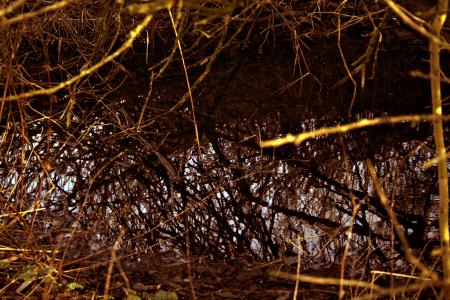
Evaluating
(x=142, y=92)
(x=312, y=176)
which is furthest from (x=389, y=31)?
(x=312, y=176)

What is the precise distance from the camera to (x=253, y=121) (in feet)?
18.9

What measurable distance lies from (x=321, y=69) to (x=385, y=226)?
418 centimetres

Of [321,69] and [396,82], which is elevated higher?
[321,69]

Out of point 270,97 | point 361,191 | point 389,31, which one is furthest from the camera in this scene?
point 389,31

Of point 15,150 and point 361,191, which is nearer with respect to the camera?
point 361,191

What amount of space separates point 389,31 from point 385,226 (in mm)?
5336

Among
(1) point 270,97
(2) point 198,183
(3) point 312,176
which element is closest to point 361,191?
(3) point 312,176

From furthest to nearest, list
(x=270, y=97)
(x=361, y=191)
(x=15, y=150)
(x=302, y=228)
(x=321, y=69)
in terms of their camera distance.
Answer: (x=321, y=69)
(x=270, y=97)
(x=15, y=150)
(x=361, y=191)
(x=302, y=228)

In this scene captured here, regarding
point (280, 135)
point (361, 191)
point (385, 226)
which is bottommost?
point (385, 226)

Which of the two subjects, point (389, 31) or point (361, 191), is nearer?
point (361, 191)

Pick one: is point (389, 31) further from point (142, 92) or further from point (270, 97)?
point (142, 92)

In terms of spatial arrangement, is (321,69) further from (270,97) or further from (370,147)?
(370,147)

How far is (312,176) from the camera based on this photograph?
4.52m

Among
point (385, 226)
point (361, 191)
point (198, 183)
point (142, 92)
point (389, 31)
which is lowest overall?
point (385, 226)
